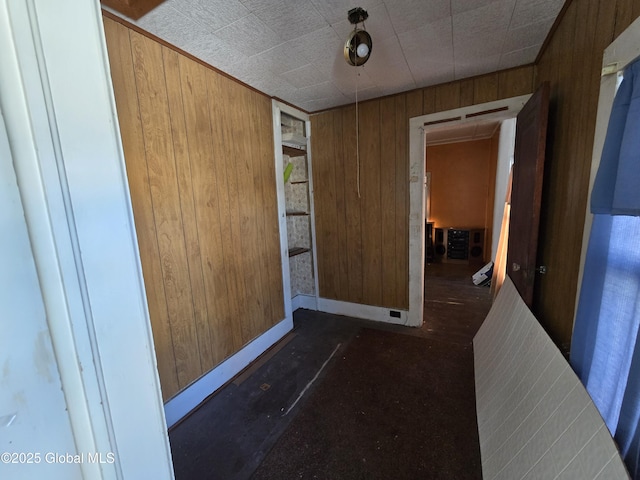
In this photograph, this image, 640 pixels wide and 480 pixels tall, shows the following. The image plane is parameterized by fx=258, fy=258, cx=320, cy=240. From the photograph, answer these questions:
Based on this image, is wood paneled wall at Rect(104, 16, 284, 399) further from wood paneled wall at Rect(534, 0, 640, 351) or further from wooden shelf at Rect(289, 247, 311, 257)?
wood paneled wall at Rect(534, 0, 640, 351)

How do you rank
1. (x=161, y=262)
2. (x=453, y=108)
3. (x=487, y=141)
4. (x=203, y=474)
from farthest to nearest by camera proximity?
(x=487, y=141)
(x=453, y=108)
(x=161, y=262)
(x=203, y=474)

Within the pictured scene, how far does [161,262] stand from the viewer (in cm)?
162

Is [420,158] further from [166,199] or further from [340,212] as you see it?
[166,199]

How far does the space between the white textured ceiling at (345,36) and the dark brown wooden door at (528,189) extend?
0.45 m

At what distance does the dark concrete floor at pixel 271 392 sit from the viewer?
1476 mm

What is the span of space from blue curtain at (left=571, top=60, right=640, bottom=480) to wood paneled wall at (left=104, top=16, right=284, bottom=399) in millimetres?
2090

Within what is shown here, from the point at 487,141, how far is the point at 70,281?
6432mm

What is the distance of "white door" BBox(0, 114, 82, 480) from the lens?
1.05 ft

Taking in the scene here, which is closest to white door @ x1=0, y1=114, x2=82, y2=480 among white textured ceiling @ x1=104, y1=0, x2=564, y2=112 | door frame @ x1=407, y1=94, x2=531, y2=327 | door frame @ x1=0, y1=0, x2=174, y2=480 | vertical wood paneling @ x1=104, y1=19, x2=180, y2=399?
door frame @ x1=0, y1=0, x2=174, y2=480

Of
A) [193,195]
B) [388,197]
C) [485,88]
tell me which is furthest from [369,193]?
[193,195]

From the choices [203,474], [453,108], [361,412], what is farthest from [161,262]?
[453,108]

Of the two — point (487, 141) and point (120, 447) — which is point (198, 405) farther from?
point (487, 141)

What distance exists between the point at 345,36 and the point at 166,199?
4.96 ft

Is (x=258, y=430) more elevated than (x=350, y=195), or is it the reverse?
(x=350, y=195)
